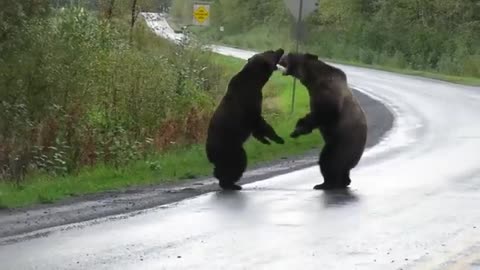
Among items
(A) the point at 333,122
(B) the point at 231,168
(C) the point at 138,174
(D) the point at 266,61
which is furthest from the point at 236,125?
(C) the point at 138,174

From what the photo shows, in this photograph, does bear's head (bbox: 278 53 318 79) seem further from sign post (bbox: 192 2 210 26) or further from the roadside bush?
sign post (bbox: 192 2 210 26)

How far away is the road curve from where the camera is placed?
9000 millimetres

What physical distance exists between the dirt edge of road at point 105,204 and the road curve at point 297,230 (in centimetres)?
30

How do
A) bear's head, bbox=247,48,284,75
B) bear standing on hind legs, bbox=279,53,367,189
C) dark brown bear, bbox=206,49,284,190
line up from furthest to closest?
bear's head, bbox=247,48,284,75 < dark brown bear, bbox=206,49,284,190 < bear standing on hind legs, bbox=279,53,367,189

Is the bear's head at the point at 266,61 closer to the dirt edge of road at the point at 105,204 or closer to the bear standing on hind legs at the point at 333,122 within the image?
the bear standing on hind legs at the point at 333,122

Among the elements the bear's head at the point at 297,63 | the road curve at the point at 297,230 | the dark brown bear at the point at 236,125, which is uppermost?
the bear's head at the point at 297,63

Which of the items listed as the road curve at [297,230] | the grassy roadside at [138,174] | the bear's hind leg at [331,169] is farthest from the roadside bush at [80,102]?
the bear's hind leg at [331,169]

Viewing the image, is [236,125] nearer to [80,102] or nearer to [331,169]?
[331,169]

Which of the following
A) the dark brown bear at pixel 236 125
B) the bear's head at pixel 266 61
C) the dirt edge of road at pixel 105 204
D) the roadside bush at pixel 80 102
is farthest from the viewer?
the roadside bush at pixel 80 102

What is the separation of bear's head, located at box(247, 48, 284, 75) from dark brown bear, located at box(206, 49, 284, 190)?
0.06 metres

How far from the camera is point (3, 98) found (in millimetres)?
18516

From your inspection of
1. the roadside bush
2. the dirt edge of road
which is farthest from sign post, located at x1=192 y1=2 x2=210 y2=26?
the dirt edge of road

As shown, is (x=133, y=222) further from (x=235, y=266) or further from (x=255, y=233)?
(x=235, y=266)

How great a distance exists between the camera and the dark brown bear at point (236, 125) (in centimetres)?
1345
